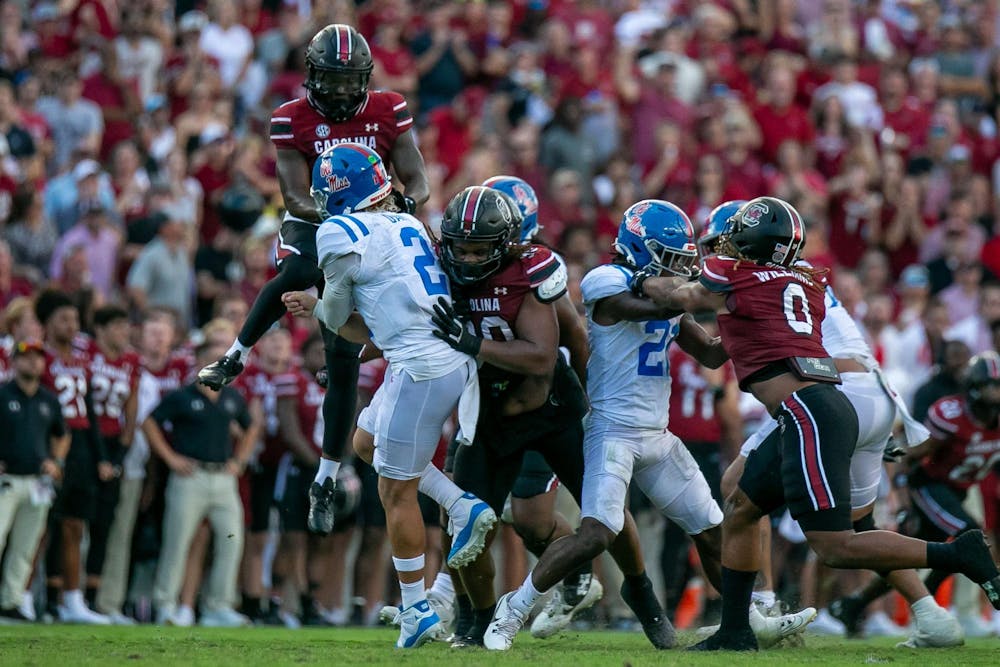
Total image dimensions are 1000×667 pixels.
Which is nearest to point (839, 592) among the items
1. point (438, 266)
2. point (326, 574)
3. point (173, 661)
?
point (326, 574)

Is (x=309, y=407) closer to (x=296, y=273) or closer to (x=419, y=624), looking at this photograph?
(x=296, y=273)

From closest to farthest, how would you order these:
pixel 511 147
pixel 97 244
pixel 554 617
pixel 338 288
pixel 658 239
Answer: pixel 338 288 → pixel 658 239 → pixel 554 617 → pixel 97 244 → pixel 511 147

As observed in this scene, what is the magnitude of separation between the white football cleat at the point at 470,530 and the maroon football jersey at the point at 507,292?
0.91 metres

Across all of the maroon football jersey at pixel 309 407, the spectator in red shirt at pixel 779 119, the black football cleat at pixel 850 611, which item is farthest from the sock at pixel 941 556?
the spectator in red shirt at pixel 779 119

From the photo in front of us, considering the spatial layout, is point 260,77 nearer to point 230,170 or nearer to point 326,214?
point 230,170

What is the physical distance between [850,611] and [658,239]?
3.26 m

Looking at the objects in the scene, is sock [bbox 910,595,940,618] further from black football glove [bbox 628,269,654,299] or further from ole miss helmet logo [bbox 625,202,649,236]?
ole miss helmet logo [bbox 625,202,649,236]

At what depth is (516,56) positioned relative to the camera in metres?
17.0

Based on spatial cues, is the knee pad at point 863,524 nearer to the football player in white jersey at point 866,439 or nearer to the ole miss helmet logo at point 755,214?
the football player in white jersey at point 866,439

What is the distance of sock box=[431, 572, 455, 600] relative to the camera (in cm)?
917

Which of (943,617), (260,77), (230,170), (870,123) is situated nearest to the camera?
(943,617)

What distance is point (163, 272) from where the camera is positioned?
1342 centimetres

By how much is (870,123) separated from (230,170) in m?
7.07

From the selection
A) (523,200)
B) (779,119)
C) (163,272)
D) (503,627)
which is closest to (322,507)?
(503,627)
